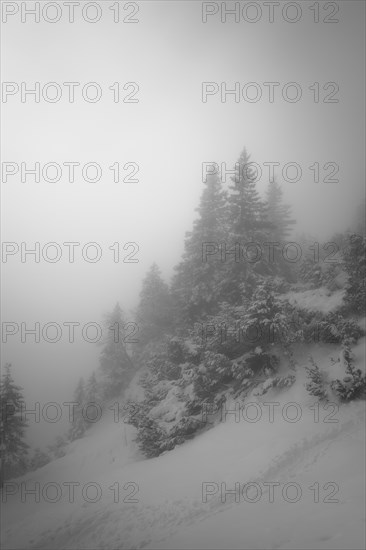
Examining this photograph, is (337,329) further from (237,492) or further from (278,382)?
(237,492)

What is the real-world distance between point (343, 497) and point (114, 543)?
8.93 metres

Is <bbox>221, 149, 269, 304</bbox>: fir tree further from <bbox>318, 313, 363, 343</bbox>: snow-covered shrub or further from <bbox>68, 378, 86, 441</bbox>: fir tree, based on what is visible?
<bbox>68, 378, 86, 441</bbox>: fir tree

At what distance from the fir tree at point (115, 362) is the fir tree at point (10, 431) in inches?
368

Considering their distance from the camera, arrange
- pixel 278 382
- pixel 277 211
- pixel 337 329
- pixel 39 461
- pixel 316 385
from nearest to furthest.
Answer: pixel 316 385 < pixel 278 382 < pixel 337 329 < pixel 39 461 < pixel 277 211

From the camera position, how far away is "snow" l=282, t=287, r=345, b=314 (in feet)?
63.6

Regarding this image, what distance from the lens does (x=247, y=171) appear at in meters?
25.5

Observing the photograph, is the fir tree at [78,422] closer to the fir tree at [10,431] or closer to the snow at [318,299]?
the fir tree at [10,431]

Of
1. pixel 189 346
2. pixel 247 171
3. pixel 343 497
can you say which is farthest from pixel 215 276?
pixel 343 497

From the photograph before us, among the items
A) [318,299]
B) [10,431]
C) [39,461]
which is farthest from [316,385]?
[39,461]

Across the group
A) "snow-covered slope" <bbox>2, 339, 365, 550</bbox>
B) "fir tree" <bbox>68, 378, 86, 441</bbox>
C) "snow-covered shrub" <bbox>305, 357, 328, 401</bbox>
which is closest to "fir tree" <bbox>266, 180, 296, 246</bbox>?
"snow-covered slope" <bbox>2, 339, 365, 550</bbox>

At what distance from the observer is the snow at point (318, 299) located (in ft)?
63.6

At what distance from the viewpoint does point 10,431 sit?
2545cm

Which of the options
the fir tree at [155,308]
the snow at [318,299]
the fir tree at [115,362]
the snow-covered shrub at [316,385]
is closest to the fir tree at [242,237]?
the snow at [318,299]

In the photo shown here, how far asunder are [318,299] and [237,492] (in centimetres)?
1321
